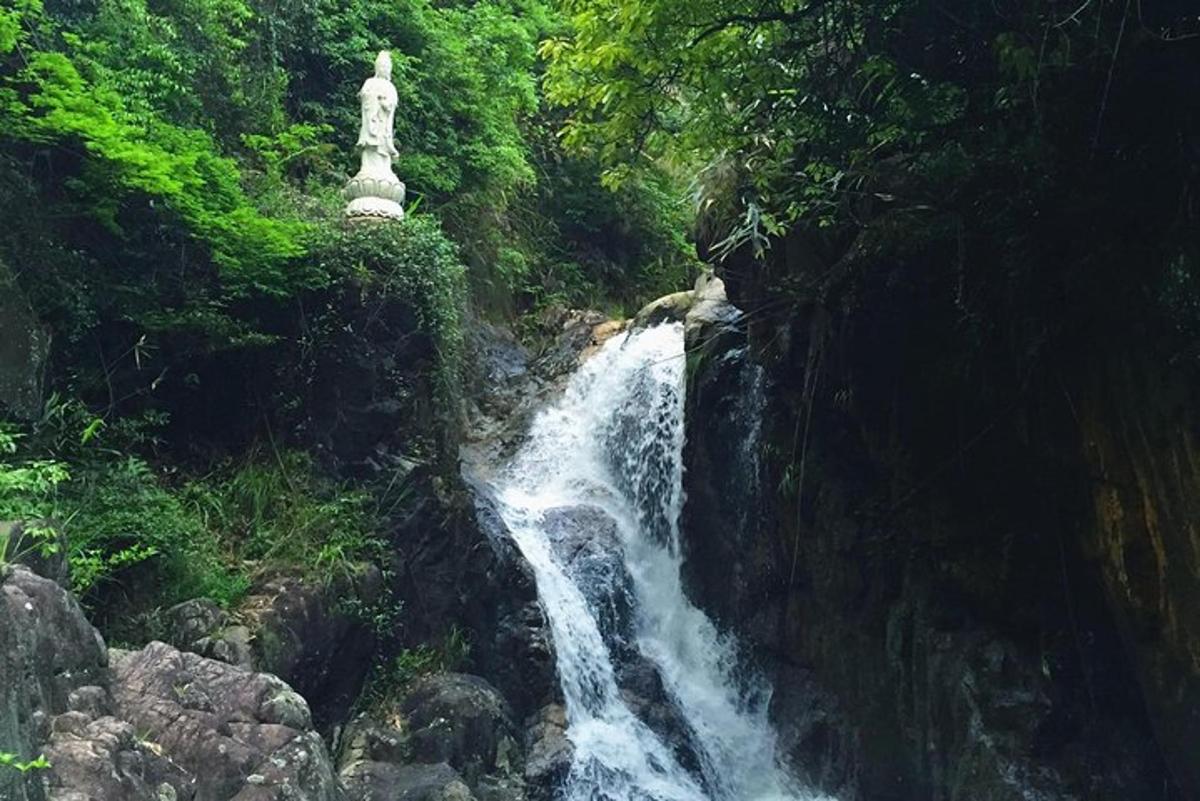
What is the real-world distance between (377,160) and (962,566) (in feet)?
26.2

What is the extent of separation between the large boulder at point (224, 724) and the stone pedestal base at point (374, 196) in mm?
5836

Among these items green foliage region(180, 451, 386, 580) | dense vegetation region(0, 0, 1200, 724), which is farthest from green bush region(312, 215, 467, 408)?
green foliage region(180, 451, 386, 580)

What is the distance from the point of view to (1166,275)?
6.12 m

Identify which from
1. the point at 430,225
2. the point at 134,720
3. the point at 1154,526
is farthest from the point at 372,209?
the point at 1154,526

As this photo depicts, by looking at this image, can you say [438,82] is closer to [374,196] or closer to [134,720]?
[374,196]

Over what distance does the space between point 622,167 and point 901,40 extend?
7.58 ft

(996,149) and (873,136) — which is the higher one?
(873,136)

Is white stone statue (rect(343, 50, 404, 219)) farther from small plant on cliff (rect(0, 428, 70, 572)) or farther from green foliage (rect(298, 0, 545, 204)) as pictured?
small plant on cliff (rect(0, 428, 70, 572))

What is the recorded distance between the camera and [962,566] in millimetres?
8422

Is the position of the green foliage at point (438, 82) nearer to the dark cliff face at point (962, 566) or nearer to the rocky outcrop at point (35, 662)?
the dark cliff face at point (962, 566)

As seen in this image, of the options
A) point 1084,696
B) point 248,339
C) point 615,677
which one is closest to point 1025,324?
point 1084,696

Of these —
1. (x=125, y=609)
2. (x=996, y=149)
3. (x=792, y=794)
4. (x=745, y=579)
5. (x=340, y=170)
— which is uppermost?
(x=340, y=170)

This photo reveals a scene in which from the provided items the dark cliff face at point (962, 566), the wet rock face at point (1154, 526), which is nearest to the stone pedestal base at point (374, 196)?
the dark cliff face at point (962, 566)

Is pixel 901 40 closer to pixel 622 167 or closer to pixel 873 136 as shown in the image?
pixel 873 136
